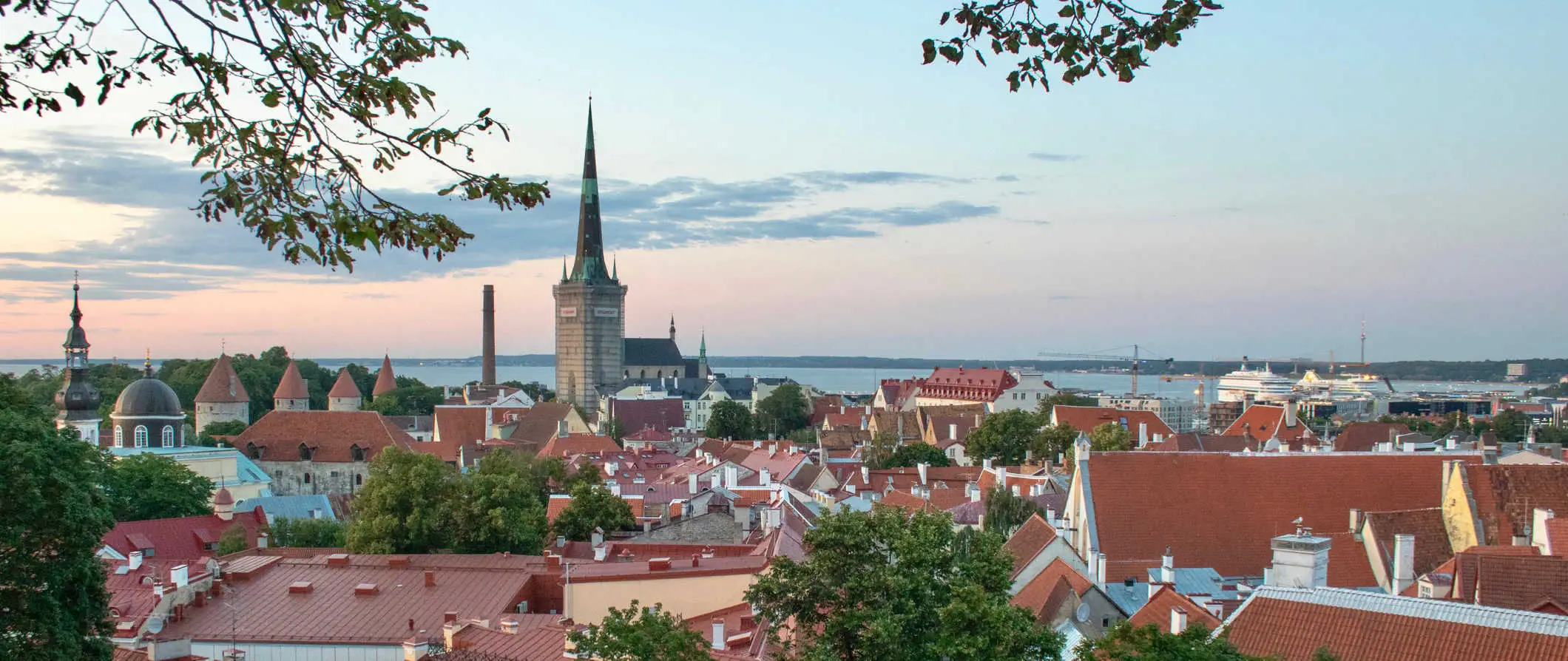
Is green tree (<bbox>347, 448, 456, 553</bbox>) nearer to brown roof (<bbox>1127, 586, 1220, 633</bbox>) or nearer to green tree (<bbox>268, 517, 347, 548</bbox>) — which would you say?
green tree (<bbox>268, 517, 347, 548</bbox>)

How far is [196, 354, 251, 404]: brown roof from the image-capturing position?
8625cm

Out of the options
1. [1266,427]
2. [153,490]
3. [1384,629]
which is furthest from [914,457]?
[1384,629]

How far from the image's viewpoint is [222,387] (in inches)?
3420

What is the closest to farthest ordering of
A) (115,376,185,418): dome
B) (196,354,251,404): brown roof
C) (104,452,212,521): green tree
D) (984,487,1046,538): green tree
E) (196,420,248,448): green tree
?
(984,487,1046,538): green tree → (104,452,212,521): green tree → (115,376,185,418): dome → (196,420,248,448): green tree → (196,354,251,404): brown roof

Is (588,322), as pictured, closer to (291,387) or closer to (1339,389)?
(291,387)

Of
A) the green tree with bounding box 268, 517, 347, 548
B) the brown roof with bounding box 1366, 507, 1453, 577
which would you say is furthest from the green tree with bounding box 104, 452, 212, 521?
the brown roof with bounding box 1366, 507, 1453, 577

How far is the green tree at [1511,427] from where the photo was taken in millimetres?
86562

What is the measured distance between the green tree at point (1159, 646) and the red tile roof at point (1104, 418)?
50.1 metres

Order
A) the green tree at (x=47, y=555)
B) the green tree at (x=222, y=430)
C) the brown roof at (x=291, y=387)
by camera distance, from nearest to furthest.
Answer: the green tree at (x=47, y=555) → the green tree at (x=222, y=430) → the brown roof at (x=291, y=387)

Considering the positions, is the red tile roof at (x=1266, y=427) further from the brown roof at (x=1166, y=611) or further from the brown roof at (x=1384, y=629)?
the brown roof at (x=1384, y=629)

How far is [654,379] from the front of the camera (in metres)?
145

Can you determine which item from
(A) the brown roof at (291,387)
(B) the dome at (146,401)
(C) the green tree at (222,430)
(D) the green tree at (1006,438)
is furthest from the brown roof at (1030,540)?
(A) the brown roof at (291,387)

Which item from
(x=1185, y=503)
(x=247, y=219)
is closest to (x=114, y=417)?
(x=1185, y=503)

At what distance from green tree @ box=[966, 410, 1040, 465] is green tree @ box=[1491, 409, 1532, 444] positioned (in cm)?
4102
